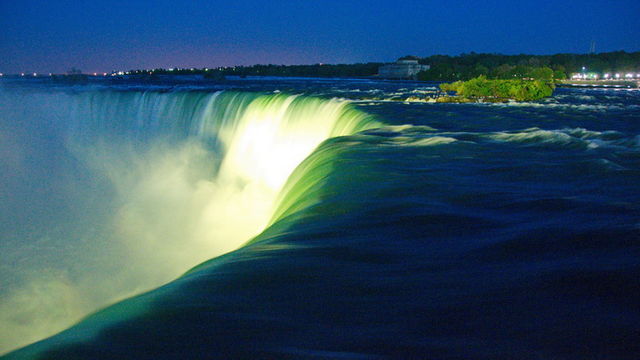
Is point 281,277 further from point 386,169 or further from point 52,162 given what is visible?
point 52,162

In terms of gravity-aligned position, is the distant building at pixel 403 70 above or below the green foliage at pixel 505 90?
above

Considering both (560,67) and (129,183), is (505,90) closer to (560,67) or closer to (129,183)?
(129,183)

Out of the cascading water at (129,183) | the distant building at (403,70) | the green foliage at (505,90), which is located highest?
the distant building at (403,70)

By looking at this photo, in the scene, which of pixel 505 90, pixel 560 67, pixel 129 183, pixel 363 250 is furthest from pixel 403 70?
pixel 363 250

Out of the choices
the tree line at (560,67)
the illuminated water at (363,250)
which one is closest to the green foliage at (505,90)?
the illuminated water at (363,250)

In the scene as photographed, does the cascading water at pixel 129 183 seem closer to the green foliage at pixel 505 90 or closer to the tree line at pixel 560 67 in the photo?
the green foliage at pixel 505 90

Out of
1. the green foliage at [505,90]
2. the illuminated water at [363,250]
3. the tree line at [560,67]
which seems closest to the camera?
the illuminated water at [363,250]

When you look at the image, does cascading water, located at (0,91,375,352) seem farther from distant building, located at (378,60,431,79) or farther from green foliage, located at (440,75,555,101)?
distant building, located at (378,60,431,79)

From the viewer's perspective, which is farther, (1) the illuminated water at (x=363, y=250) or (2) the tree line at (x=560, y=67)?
(2) the tree line at (x=560, y=67)
